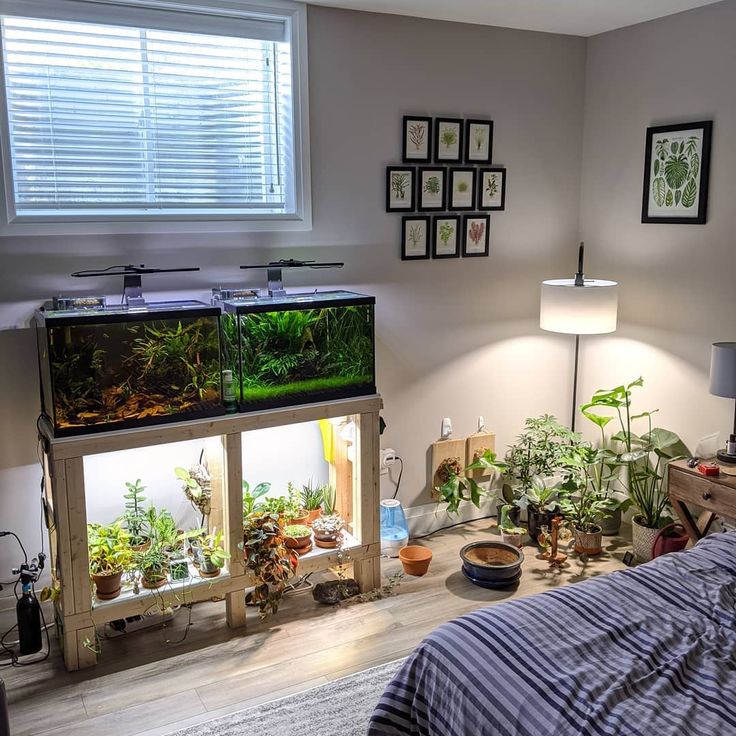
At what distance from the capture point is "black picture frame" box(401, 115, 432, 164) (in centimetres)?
365

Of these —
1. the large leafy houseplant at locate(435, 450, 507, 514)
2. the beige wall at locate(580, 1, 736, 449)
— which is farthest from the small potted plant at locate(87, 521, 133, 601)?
the beige wall at locate(580, 1, 736, 449)

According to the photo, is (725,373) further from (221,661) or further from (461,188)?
(221,661)

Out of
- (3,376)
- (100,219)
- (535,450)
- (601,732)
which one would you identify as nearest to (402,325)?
(535,450)

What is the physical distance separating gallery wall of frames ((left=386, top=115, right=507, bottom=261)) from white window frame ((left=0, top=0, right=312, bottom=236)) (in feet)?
1.54

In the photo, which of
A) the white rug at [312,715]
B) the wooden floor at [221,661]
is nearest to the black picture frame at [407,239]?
the wooden floor at [221,661]

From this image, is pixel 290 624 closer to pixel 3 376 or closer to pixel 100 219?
pixel 3 376

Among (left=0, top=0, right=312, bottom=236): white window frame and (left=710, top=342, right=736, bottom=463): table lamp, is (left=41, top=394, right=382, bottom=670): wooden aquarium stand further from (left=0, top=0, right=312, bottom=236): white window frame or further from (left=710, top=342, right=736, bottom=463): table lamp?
(left=710, top=342, right=736, bottom=463): table lamp

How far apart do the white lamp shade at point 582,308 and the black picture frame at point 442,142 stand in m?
0.76

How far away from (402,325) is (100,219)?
1465mm

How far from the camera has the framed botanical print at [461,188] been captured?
151 inches

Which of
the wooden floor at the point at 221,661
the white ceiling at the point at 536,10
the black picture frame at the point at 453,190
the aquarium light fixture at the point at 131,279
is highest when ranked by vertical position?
the white ceiling at the point at 536,10

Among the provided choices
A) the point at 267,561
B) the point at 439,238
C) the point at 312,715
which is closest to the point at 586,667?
the point at 312,715

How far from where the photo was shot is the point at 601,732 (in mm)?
1577

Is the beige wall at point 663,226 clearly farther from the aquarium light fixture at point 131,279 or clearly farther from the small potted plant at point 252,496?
the aquarium light fixture at point 131,279
